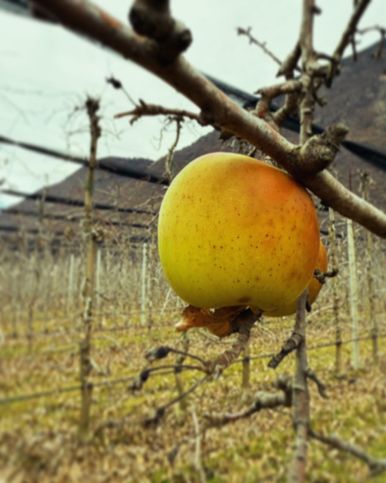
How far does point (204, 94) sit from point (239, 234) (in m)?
0.25

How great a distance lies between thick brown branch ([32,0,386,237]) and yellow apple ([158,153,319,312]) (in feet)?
0.16

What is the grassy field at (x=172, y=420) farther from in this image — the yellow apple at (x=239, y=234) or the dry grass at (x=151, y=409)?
the yellow apple at (x=239, y=234)

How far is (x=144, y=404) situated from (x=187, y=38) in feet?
15.0

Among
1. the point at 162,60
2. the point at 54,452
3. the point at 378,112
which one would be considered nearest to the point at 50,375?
the point at 54,452

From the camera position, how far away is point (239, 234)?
0.61 meters

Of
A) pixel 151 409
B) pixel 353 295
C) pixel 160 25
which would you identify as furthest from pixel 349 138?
pixel 353 295

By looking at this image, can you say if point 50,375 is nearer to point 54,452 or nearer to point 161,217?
point 54,452

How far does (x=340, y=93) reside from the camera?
370 centimetres

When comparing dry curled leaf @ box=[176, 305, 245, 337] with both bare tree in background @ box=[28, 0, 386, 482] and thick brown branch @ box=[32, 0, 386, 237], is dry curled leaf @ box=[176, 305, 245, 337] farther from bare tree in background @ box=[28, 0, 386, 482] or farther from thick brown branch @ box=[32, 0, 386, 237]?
thick brown branch @ box=[32, 0, 386, 237]

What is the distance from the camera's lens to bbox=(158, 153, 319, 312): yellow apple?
0.61 meters

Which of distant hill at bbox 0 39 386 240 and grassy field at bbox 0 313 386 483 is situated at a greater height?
distant hill at bbox 0 39 386 240

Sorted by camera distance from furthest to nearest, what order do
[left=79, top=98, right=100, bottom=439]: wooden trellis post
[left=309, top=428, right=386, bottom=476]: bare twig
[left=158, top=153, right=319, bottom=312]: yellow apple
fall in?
[left=79, top=98, right=100, bottom=439]: wooden trellis post, [left=158, top=153, right=319, bottom=312]: yellow apple, [left=309, top=428, right=386, bottom=476]: bare twig

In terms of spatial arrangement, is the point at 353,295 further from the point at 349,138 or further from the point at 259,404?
the point at 259,404

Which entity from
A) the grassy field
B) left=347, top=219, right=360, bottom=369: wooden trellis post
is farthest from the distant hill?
left=347, top=219, right=360, bottom=369: wooden trellis post
